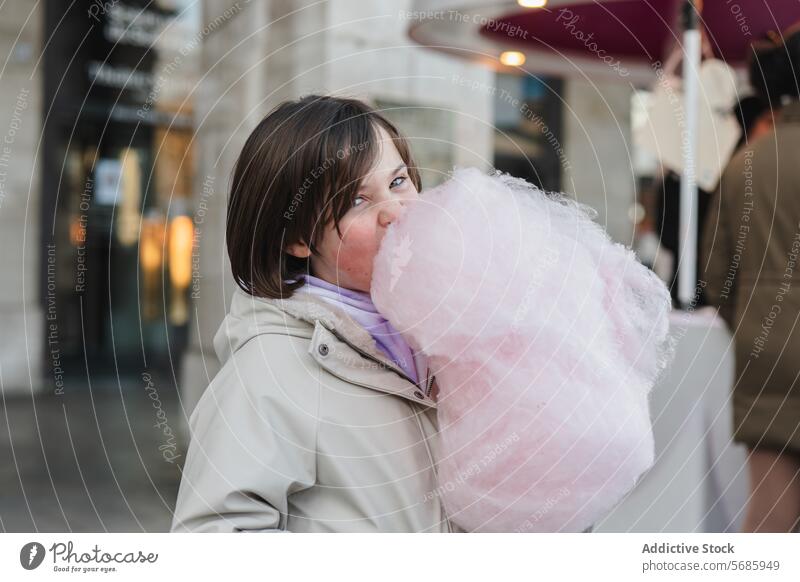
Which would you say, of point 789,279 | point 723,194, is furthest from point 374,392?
point 723,194

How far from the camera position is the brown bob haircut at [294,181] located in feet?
4.25

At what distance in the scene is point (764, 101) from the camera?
266 cm

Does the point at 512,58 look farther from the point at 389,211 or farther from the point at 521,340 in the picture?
the point at 521,340

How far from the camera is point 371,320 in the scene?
134cm

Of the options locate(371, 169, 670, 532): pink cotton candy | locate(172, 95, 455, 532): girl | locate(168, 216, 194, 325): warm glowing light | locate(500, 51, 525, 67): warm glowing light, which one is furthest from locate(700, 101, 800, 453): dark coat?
locate(168, 216, 194, 325): warm glowing light

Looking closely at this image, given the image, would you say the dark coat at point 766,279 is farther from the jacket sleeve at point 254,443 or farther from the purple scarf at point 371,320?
the jacket sleeve at point 254,443

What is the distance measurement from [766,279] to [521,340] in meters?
1.52

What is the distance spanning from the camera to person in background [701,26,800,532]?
2.34 meters

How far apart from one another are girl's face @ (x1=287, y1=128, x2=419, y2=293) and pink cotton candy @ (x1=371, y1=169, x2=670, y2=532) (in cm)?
8

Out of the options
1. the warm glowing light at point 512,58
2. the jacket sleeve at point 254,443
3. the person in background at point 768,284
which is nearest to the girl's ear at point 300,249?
the jacket sleeve at point 254,443

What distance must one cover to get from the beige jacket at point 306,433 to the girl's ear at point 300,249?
0.25ft

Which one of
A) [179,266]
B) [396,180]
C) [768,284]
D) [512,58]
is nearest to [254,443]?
[396,180]
